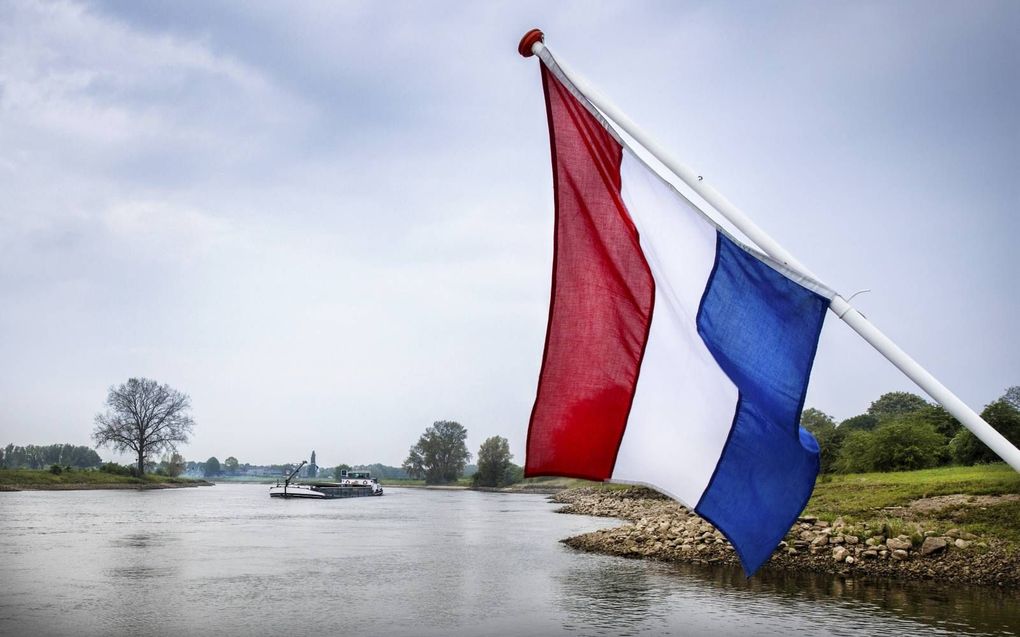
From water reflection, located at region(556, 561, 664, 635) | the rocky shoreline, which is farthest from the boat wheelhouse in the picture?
water reflection, located at region(556, 561, 664, 635)

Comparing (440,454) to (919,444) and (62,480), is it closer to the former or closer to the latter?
(62,480)

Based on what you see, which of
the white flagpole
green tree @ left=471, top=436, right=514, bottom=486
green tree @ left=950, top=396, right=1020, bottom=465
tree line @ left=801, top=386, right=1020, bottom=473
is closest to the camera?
the white flagpole

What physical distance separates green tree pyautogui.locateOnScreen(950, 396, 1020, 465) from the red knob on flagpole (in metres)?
35.2

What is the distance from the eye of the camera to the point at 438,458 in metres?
188

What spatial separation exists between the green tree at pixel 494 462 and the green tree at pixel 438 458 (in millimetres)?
18011

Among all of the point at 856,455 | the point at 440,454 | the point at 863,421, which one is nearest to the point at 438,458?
the point at 440,454

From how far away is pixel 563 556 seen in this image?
3234 centimetres

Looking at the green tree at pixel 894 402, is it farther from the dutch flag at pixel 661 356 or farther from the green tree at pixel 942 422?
the dutch flag at pixel 661 356

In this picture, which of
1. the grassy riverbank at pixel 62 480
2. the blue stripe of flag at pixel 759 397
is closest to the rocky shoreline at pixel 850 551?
the blue stripe of flag at pixel 759 397

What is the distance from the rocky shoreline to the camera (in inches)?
902

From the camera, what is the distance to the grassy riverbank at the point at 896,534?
23562mm

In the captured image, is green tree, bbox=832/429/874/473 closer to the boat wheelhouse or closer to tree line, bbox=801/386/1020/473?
tree line, bbox=801/386/1020/473

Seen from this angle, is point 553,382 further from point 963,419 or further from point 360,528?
point 360,528

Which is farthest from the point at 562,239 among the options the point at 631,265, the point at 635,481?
the point at 635,481
